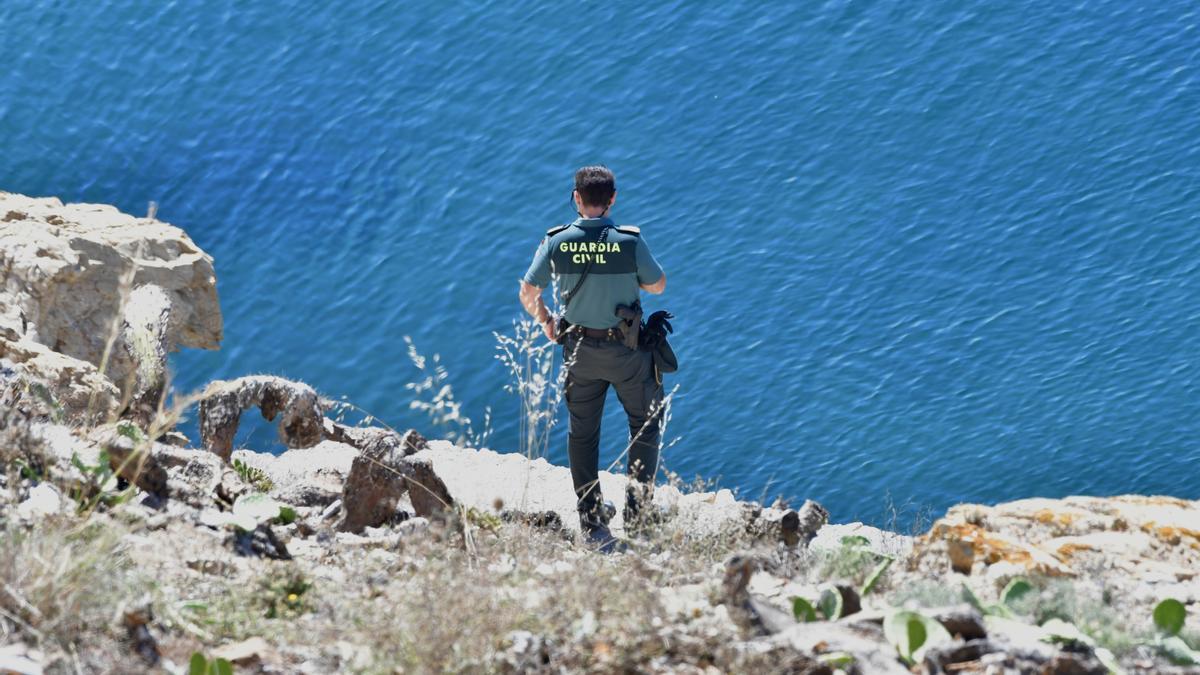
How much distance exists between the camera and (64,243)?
1069 cm

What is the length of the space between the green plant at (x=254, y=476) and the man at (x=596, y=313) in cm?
157

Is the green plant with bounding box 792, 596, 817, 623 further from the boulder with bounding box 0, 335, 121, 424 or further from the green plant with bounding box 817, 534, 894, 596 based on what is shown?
the boulder with bounding box 0, 335, 121, 424

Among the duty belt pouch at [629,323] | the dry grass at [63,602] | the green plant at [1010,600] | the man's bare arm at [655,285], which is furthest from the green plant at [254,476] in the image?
the green plant at [1010,600]

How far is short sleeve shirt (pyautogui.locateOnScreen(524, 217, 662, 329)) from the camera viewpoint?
293 inches

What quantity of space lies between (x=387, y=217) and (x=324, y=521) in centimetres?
1173

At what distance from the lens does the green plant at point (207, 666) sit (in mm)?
4262

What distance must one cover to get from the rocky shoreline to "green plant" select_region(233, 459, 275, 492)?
3 cm

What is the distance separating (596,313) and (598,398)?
594 mm

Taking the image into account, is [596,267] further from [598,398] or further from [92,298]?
[92,298]

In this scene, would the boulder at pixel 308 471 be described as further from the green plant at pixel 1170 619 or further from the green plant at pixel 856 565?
the green plant at pixel 1170 619

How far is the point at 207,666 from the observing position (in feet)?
14.1

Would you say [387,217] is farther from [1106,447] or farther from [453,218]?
[1106,447]

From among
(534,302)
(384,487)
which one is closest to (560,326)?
(534,302)

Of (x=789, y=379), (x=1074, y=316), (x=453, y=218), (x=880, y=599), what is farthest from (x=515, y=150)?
(x=880, y=599)
